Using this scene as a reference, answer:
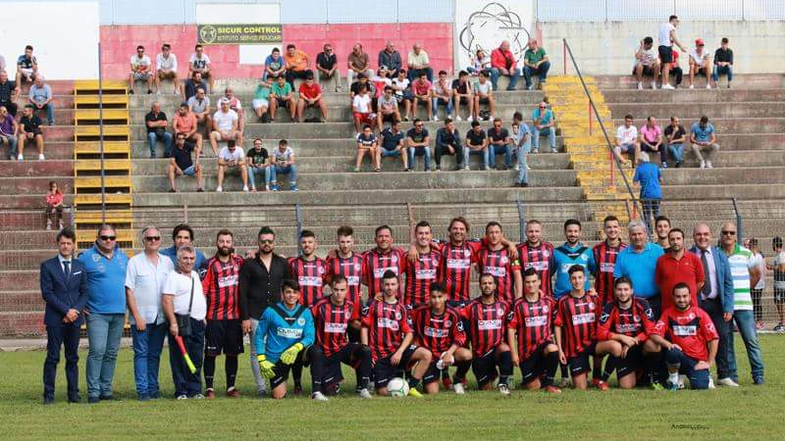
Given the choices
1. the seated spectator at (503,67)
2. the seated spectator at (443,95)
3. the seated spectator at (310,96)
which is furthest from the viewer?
the seated spectator at (503,67)

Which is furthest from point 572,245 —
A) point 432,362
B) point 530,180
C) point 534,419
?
point 530,180

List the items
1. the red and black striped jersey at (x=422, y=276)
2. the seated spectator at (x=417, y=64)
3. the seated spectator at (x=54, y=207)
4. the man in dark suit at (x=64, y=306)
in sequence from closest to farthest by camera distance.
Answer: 1. the man in dark suit at (x=64, y=306)
2. the red and black striped jersey at (x=422, y=276)
3. the seated spectator at (x=54, y=207)
4. the seated spectator at (x=417, y=64)

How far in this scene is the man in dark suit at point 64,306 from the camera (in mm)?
13422

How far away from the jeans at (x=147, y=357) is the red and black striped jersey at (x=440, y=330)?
2.73 metres

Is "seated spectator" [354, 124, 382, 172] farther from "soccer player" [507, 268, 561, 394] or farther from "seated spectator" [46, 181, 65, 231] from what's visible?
"soccer player" [507, 268, 561, 394]

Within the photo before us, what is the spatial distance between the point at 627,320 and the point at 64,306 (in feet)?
19.3

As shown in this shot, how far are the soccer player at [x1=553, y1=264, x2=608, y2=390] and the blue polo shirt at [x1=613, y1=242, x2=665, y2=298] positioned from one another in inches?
19.6

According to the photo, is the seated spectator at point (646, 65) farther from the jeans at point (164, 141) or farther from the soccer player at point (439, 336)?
the soccer player at point (439, 336)

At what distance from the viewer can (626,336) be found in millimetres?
14109

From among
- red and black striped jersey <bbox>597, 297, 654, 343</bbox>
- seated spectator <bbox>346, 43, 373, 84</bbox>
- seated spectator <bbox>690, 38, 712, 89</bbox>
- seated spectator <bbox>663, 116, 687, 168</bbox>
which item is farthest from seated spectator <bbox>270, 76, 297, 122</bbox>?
red and black striped jersey <bbox>597, 297, 654, 343</bbox>

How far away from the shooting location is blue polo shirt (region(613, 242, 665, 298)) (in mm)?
14445

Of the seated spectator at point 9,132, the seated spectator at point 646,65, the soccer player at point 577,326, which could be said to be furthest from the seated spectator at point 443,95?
the soccer player at point 577,326

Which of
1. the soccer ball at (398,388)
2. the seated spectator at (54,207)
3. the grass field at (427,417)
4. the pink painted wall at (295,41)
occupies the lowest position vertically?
the grass field at (427,417)

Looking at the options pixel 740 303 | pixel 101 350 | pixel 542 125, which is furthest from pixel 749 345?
pixel 542 125
